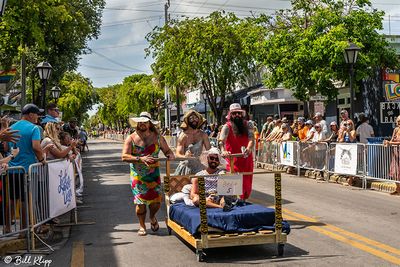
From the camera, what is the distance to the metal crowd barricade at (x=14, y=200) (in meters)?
7.76

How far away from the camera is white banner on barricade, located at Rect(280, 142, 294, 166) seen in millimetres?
19312

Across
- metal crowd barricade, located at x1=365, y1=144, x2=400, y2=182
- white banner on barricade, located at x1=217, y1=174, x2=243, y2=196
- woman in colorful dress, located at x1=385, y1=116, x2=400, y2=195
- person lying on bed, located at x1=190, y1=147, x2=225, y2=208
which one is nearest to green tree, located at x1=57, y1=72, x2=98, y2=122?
metal crowd barricade, located at x1=365, y1=144, x2=400, y2=182

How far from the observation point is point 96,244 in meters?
8.29

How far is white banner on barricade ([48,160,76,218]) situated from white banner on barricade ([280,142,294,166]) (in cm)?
1066

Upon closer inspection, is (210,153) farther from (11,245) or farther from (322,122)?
(322,122)

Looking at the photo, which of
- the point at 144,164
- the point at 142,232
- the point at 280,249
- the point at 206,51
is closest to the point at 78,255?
the point at 142,232

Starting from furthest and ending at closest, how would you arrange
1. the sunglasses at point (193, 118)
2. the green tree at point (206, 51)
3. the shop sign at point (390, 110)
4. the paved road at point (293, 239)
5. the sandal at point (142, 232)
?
the green tree at point (206, 51), the shop sign at point (390, 110), the sunglasses at point (193, 118), the sandal at point (142, 232), the paved road at point (293, 239)

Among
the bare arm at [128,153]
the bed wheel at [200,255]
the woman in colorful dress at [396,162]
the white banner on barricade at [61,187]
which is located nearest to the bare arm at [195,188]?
the bare arm at [128,153]

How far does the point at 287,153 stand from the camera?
777 inches

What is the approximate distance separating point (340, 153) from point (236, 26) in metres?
21.2

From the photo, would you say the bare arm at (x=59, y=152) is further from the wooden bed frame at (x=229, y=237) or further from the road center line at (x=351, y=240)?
the road center line at (x=351, y=240)

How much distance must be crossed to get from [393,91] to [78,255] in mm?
19332

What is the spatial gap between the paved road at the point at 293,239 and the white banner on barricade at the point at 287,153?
18.8 feet

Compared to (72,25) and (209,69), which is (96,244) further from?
(209,69)
